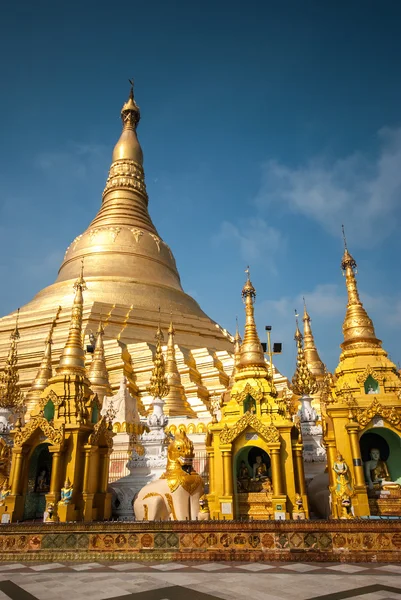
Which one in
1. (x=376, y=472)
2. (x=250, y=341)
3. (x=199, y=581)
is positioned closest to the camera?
(x=199, y=581)

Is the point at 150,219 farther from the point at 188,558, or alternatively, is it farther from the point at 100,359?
the point at 188,558

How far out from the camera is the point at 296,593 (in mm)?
4203

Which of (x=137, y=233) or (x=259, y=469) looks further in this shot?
(x=137, y=233)

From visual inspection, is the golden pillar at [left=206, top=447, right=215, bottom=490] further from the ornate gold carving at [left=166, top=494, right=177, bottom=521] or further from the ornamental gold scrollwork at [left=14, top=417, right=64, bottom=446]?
the ornamental gold scrollwork at [left=14, top=417, right=64, bottom=446]

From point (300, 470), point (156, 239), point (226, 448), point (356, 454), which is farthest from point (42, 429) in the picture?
point (156, 239)

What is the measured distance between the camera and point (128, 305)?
92.1 feet

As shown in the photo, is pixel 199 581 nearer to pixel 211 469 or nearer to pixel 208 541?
pixel 208 541

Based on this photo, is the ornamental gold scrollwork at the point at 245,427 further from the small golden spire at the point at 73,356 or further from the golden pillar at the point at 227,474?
the small golden spire at the point at 73,356

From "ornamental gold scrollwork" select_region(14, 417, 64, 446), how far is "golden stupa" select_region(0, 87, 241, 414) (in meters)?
10.3

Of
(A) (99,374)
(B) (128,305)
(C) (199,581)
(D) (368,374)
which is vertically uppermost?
(B) (128,305)

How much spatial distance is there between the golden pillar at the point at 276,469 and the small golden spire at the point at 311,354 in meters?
11.9

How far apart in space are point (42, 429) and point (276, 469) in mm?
5391

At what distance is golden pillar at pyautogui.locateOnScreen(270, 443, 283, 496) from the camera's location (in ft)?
31.0

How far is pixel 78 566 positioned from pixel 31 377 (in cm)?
1899
